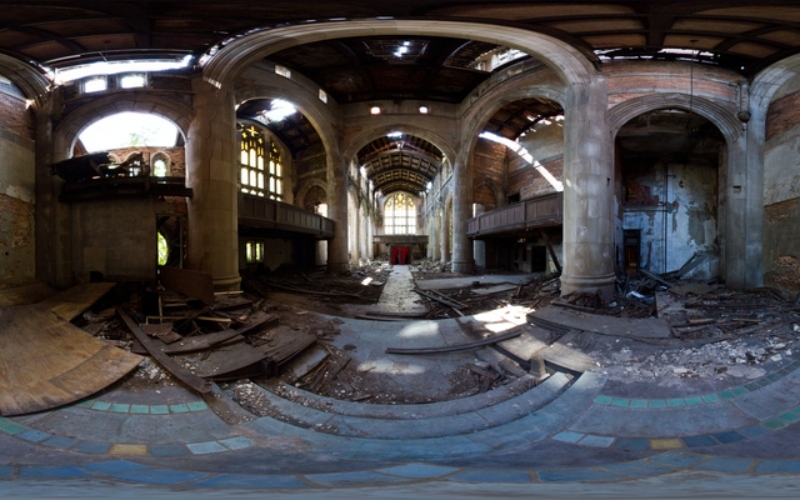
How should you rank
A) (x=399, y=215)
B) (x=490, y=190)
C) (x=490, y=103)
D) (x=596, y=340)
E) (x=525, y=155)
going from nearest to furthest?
1. (x=596, y=340)
2. (x=490, y=103)
3. (x=525, y=155)
4. (x=490, y=190)
5. (x=399, y=215)

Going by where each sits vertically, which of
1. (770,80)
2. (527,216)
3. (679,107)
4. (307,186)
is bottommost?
(527,216)

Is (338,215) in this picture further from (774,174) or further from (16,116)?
(774,174)

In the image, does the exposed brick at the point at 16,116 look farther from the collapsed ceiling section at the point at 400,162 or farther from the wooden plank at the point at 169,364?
the collapsed ceiling section at the point at 400,162

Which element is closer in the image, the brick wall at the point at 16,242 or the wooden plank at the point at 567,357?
the wooden plank at the point at 567,357

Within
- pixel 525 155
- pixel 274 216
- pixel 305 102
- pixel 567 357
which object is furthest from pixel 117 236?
pixel 525 155

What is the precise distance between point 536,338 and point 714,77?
31.4 feet

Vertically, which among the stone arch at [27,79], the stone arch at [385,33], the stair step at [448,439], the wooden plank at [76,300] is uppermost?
the stone arch at [385,33]

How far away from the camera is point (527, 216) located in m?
13.2

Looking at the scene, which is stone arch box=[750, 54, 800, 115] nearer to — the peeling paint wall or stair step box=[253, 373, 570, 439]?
the peeling paint wall

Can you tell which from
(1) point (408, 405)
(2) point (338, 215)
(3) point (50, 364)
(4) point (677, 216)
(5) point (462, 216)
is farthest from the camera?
(5) point (462, 216)

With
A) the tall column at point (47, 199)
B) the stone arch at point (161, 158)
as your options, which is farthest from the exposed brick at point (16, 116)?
the stone arch at point (161, 158)

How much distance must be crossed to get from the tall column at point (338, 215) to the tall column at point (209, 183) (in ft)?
28.2

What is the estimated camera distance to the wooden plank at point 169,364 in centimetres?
479

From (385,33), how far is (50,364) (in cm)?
779
